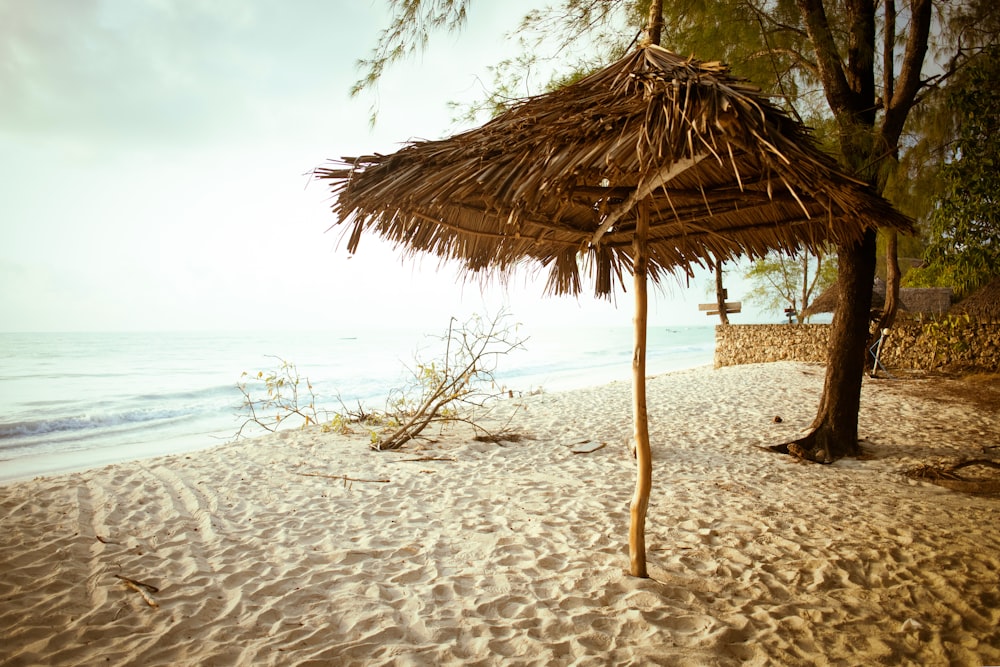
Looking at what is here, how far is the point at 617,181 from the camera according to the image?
2670 mm

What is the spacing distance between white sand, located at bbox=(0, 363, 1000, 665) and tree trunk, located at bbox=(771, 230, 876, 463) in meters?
0.27

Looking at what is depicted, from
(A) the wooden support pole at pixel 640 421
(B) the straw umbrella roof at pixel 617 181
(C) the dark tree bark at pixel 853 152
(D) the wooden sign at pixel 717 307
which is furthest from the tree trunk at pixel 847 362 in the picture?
(D) the wooden sign at pixel 717 307

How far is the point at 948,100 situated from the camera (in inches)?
186

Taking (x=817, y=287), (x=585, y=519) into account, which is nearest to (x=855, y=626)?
(x=585, y=519)

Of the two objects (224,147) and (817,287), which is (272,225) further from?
(817,287)

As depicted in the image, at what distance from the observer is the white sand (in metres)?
1.76

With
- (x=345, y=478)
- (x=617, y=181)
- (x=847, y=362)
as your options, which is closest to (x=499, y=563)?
(x=345, y=478)

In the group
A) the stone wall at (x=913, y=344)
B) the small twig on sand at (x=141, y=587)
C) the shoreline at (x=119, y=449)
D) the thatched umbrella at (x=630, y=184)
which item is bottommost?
the shoreline at (x=119, y=449)

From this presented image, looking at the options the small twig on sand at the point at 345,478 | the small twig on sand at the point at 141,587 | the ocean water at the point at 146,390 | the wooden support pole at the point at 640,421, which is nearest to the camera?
the small twig on sand at the point at 141,587

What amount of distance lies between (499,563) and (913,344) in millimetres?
9843

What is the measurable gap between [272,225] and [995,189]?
2555cm

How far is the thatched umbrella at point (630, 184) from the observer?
5.63ft

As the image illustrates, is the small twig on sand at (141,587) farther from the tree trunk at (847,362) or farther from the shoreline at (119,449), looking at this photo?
the tree trunk at (847,362)

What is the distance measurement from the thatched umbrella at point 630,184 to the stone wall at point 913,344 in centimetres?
741
